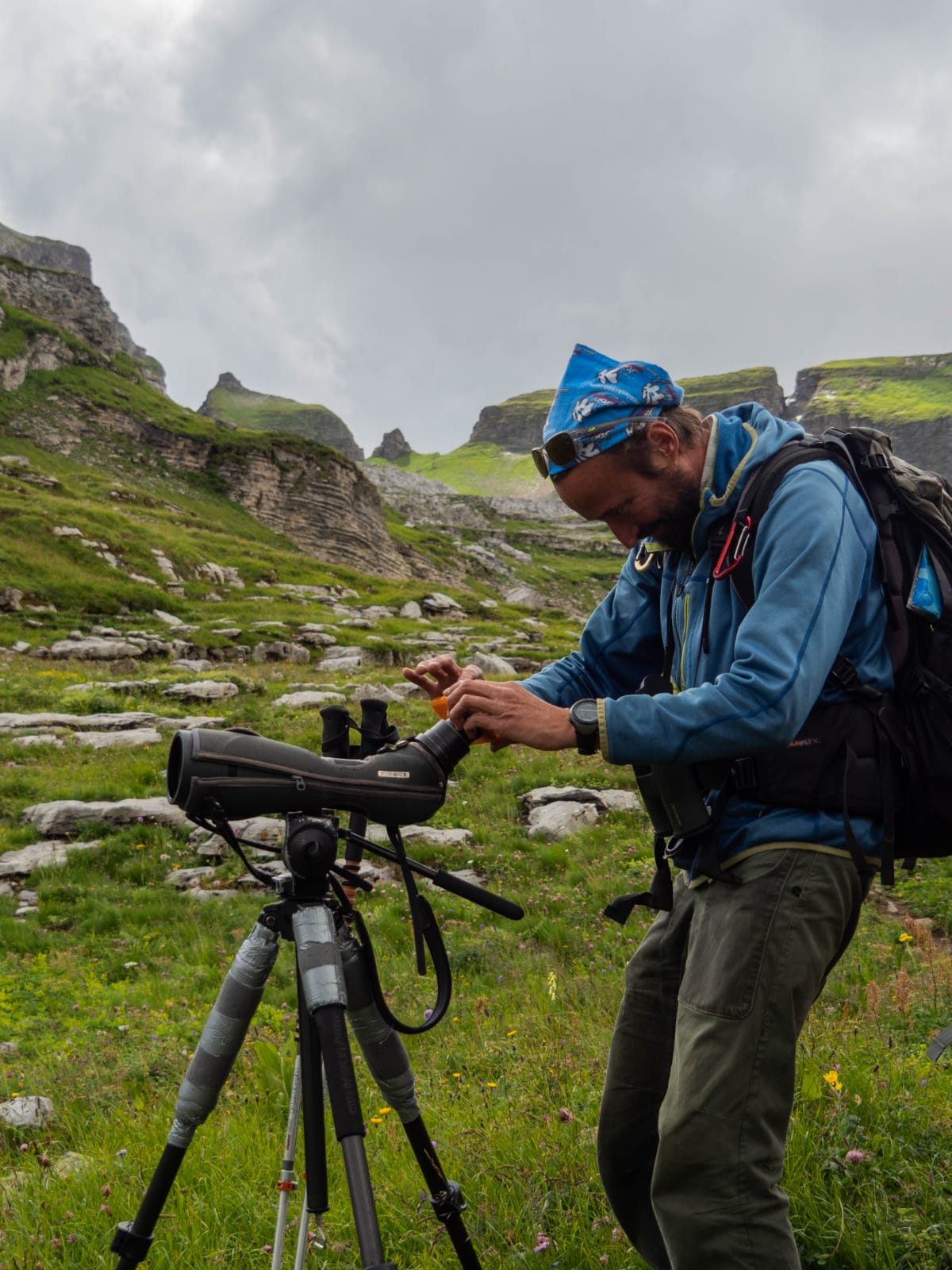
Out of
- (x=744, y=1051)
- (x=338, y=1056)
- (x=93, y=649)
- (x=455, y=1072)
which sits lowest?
(x=455, y=1072)

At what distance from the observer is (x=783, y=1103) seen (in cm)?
248

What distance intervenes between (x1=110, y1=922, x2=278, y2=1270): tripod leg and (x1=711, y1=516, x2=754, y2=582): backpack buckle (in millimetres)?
1839

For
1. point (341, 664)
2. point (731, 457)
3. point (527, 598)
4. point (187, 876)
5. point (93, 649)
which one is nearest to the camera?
point (731, 457)

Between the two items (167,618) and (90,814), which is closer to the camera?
(90,814)

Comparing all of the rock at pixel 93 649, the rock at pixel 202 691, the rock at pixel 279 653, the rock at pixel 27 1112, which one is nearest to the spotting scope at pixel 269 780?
the rock at pixel 27 1112

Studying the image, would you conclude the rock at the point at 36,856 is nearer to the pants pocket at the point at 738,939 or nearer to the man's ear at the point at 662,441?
the pants pocket at the point at 738,939

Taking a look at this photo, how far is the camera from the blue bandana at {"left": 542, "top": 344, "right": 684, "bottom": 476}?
9.83 ft

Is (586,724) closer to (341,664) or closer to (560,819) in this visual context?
(560,819)

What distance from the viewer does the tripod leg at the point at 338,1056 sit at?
6.59 ft

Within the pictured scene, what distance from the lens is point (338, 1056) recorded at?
2123 millimetres

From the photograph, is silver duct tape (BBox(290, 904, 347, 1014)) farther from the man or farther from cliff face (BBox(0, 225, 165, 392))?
cliff face (BBox(0, 225, 165, 392))

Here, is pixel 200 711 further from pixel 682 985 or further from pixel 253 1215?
pixel 682 985

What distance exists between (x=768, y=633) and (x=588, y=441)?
40.1 inches

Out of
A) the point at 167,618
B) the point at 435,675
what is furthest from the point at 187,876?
the point at 167,618
